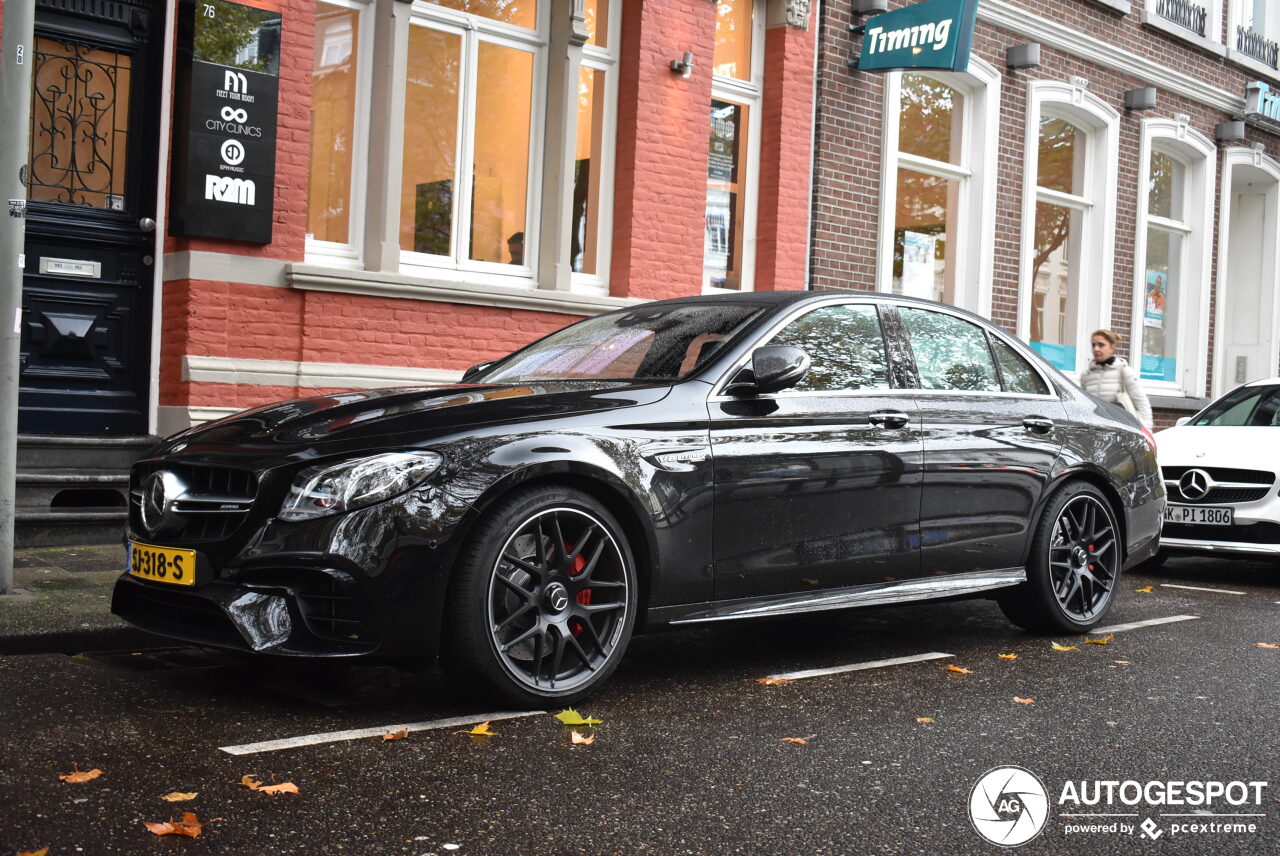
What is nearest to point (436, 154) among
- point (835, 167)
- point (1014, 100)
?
point (835, 167)

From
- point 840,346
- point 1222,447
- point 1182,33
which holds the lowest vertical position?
point 1222,447

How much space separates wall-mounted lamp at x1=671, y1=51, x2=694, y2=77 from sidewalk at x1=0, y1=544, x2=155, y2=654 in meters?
6.88

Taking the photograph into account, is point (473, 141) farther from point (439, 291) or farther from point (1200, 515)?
point (1200, 515)

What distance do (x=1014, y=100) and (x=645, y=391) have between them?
12285mm

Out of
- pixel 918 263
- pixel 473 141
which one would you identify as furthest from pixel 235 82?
pixel 918 263

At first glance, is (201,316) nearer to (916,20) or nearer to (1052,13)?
(916,20)

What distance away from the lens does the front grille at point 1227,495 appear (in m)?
9.56

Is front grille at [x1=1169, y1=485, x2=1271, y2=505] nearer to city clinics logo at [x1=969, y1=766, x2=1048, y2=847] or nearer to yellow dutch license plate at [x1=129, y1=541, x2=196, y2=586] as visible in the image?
city clinics logo at [x1=969, y1=766, x2=1048, y2=847]

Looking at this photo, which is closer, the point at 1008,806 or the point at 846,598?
the point at 1008,806

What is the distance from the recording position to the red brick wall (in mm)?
13453

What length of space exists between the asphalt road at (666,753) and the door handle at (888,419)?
107cm

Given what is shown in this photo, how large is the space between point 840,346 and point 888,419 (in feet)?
1.26

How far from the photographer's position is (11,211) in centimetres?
662
